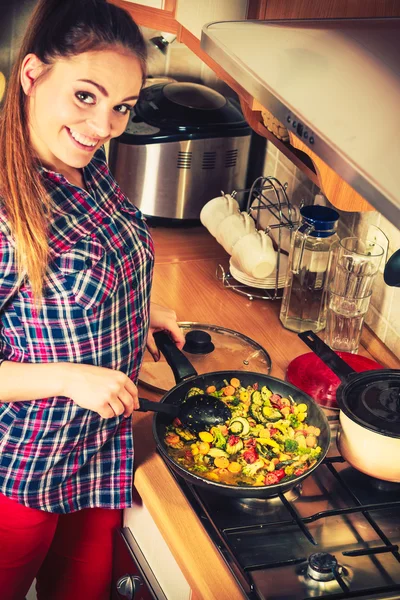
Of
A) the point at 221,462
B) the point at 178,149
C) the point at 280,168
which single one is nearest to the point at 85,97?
the point at 221,462

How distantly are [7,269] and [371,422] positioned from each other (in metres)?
0.61

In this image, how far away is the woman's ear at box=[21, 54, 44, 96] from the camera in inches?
47.1

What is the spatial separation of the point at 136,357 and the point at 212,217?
726 millimetres

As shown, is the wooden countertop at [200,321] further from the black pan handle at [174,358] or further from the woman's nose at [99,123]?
the woman's nose at [99,123]

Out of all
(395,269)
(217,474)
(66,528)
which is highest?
(395,269)

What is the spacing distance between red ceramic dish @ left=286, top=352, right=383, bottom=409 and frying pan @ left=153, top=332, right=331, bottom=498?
126mm

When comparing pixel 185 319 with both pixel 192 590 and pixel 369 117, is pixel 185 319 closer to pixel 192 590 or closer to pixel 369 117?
pixel 192 590

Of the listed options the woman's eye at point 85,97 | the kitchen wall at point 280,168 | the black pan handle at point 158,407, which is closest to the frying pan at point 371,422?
the black pan handle at point 158,407

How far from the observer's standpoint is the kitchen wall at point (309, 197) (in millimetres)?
1731

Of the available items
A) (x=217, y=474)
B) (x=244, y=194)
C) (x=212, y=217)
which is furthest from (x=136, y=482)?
(x=244, y=194)

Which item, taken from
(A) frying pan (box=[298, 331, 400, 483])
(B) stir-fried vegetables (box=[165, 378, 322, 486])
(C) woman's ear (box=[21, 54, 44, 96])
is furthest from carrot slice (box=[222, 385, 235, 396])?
(C) woman's ear (box=[21, 54, 44, 96])

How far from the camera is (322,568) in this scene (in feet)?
3.67

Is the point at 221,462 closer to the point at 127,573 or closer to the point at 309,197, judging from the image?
the point at 127,573

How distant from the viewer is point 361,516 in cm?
127
